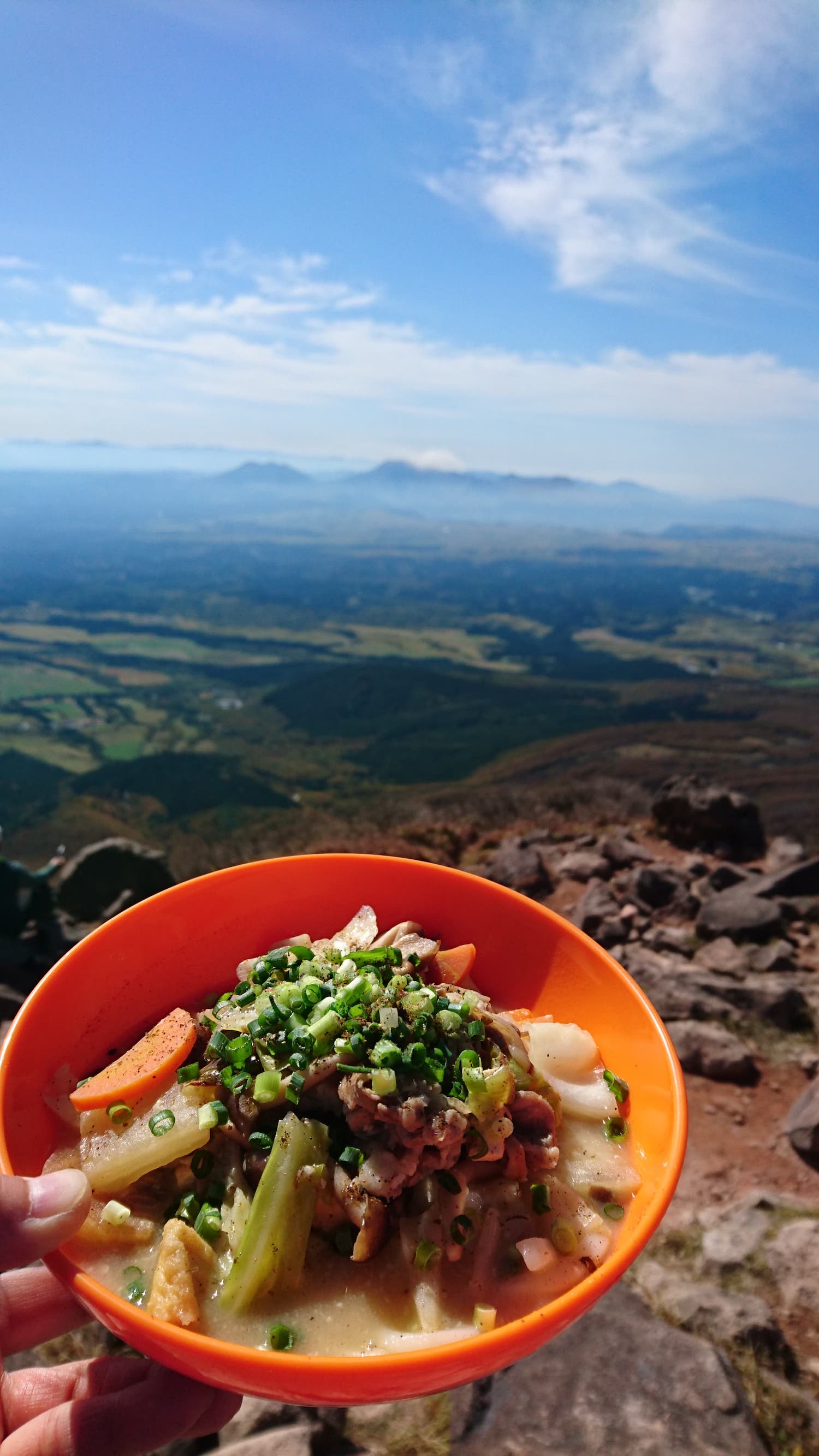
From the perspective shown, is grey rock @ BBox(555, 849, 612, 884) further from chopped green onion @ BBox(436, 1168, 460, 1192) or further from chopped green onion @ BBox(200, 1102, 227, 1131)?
chopped green onion @ BBox(200, 1102, 227, 1131)

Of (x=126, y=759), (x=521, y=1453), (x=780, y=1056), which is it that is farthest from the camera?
(x=126, y=759)

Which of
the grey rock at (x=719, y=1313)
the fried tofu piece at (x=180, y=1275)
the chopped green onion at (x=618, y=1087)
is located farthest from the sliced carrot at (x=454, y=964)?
the grey rock at (x=719, y=1313)

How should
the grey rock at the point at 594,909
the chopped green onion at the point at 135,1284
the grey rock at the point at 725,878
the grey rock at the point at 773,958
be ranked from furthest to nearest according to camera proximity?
the grey rock at the point at 725,878 < the grey rock at the point at 594,909 < the grey rock at the point at 773,958 < the chopped green onion at the point at 135,1284

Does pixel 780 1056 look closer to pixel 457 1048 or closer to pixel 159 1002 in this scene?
pixel 457 1048

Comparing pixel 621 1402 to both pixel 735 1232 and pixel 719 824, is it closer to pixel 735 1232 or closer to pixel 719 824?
pixel 735 1232

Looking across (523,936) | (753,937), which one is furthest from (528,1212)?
(753,937)

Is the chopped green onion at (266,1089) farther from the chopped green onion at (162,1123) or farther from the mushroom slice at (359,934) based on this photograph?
the mushroom slice at (359,934)

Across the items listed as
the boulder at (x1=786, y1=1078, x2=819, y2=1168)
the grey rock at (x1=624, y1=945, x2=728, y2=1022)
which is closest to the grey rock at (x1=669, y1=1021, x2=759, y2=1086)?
the grey rock at (x1=624, y1=945, x2=728, y2=1022)
